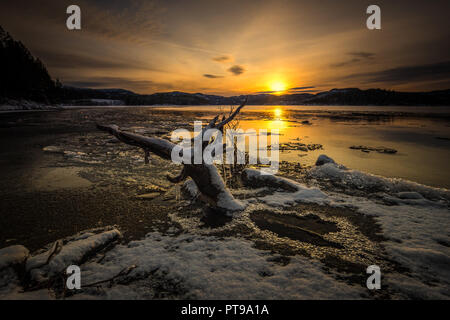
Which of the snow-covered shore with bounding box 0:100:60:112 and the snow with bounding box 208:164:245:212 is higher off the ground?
the snow-covered shore with bounding box 0:100:60:112

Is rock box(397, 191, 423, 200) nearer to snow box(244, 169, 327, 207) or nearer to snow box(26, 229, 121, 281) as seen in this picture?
snow box(244, 169, 327, 207)

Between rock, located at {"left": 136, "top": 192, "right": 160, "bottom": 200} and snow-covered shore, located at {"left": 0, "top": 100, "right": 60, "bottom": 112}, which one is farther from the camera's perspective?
snow-covered shore, located at {"left": 0, "top": 100, "right": 60, "bottom": 112}

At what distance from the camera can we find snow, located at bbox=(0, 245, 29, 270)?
283 cm

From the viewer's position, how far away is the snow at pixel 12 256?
112 inches

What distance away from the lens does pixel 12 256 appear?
9.66ft

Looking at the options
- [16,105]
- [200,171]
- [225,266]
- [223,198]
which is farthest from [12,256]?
[16,105]

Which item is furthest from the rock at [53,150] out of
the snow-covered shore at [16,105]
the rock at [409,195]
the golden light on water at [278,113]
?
the snow-covered shore at [16,105]

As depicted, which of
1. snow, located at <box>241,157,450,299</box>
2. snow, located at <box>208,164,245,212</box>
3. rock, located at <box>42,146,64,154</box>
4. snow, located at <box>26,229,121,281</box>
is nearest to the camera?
snow, located at <box>26,229,121,281</box>

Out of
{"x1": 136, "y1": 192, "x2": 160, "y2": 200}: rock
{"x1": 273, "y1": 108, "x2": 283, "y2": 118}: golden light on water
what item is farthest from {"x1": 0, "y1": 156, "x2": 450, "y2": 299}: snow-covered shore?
{"x1": 273, "y1": 108, "x2": 283, "y2": 118}: golden light on water

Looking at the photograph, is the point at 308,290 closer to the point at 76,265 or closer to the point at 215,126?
the point at 76,265

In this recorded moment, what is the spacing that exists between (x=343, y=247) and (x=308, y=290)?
4.61 feet

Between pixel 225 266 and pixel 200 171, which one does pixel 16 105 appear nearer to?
pixel 200 171

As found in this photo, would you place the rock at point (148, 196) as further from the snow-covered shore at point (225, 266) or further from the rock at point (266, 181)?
the rock at point (266, 181)
